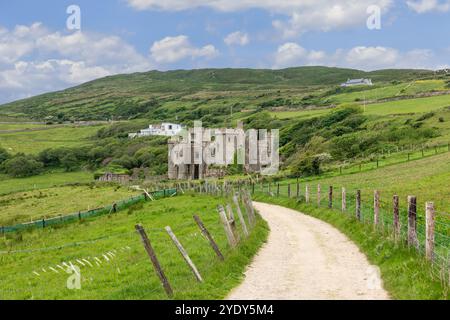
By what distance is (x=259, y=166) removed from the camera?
89.1 meters

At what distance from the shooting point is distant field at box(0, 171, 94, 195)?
117 metres

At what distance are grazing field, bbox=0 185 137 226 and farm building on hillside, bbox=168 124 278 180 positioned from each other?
14.1 m

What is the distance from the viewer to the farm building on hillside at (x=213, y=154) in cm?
8775

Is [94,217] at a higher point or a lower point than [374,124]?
lower

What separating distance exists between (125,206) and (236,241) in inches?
1252

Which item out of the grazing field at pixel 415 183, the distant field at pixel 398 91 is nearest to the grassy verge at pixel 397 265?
the grazing field at pixel 415 183

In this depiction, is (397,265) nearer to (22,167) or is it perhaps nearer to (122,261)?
(122,261)

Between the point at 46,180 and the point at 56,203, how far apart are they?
61.5 metres

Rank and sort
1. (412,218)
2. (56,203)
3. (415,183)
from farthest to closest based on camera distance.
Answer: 1. (56,203)
2. (415,183)
3. (412,218)

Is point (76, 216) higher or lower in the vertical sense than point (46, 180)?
higher

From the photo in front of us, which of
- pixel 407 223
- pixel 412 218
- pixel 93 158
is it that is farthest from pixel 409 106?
pixel 412 218

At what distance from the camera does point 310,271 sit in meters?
16.0

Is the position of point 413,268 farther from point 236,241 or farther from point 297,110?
point 297,110
